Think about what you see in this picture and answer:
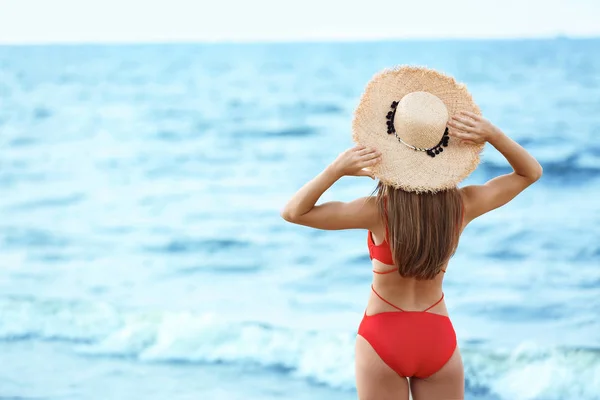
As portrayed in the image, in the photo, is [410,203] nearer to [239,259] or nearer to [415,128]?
[415,128]

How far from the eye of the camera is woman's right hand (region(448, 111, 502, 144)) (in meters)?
2.27

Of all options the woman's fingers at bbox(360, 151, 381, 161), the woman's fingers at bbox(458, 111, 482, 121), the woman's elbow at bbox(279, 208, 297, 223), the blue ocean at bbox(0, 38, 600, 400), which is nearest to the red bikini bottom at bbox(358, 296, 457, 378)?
the woman's elbow at bbox(279, 208, 297, 223)

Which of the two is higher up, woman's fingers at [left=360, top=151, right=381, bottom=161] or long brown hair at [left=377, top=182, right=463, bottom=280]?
woman's fingers at [left=360, top=151, right=381, bottom=161]

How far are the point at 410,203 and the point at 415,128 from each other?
210mm

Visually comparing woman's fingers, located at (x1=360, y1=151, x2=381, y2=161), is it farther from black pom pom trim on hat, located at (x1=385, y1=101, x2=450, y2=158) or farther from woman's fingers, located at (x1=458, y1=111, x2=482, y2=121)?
woman's fingers, located at (x1=458, y1=111, x2=482, y2=121)

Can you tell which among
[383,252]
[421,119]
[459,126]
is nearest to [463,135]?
[459,126]

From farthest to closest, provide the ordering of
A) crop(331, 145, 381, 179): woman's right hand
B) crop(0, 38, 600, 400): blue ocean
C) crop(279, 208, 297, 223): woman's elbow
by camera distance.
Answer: crop(0, 38, 600, 400): blue ocean, crop(279, 208, 297, 223): woman's elbow, crop(331, 145, 381, 179): woman's right hand

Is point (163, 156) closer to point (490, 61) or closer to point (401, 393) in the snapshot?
point (401, 393)

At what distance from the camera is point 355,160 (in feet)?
7.35

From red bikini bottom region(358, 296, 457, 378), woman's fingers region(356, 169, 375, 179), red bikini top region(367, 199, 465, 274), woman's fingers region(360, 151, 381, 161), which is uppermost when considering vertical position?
woman's fingers region(360, 151, 381, 161)

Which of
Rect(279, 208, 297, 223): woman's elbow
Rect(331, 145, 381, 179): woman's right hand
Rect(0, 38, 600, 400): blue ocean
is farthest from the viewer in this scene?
Rect(0, 38, 600, 400): blue ocean

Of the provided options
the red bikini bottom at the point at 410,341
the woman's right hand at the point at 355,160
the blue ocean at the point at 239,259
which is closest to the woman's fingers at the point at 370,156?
the woman's right hand at the point at 355,160

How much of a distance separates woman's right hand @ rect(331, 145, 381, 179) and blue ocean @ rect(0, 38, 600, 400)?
2.80 metres

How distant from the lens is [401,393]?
2.44 m
